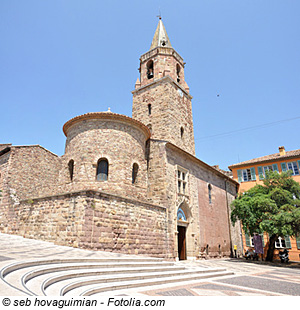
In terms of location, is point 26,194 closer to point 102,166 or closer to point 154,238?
point 102,166

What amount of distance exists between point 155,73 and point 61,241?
55.1 ft

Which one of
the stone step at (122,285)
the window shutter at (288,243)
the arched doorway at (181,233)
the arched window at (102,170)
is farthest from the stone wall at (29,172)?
the window shutter at (288,243)

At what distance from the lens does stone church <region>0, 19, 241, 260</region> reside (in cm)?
1058

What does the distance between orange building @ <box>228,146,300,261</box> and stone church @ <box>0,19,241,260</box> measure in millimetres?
4835

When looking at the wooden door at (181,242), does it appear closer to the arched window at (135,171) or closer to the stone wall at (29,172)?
the arched window at (135,171)

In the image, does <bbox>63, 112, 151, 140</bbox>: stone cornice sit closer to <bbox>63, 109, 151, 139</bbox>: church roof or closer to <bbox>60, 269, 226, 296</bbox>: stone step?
<bbox>63, 109, 151, 139</bbox>: church roof

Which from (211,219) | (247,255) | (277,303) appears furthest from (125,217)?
(247,255)

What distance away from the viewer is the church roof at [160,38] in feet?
77.5

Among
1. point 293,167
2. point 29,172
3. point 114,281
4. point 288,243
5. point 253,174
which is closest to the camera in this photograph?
point 114,281

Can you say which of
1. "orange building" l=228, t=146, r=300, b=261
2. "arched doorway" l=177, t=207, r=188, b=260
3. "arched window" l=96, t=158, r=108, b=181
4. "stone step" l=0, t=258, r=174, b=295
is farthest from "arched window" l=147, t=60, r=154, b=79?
"stone step" l=0, t=258, r=174, b=295

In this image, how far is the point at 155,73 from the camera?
21.7 meters

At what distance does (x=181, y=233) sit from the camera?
53.4 ft

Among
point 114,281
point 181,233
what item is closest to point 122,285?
point 114,281

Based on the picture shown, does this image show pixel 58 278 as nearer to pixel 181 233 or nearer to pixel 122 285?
pixel 122 285
